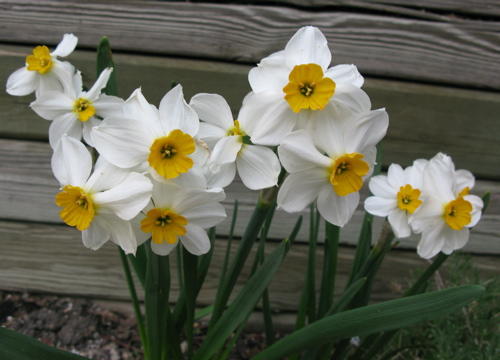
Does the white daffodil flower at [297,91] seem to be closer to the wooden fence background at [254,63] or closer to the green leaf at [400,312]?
the green leaf at [400,312]

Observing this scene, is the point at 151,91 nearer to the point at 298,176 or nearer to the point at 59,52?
the point at 59,52

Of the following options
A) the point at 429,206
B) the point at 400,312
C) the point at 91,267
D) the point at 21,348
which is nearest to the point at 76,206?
the point at 21,348

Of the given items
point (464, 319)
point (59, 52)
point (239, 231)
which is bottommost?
point (464, 319)

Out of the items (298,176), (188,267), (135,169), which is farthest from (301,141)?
(188,267)

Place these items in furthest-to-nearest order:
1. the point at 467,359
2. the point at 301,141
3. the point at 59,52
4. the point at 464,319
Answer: the point at 464,319
the point at 467,359
the point at 59,52
the point at 301,141

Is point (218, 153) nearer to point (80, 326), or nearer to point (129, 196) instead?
point (129, 196)

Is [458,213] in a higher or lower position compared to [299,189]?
higher

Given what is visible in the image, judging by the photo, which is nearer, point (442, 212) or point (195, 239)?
point (195, 239)
